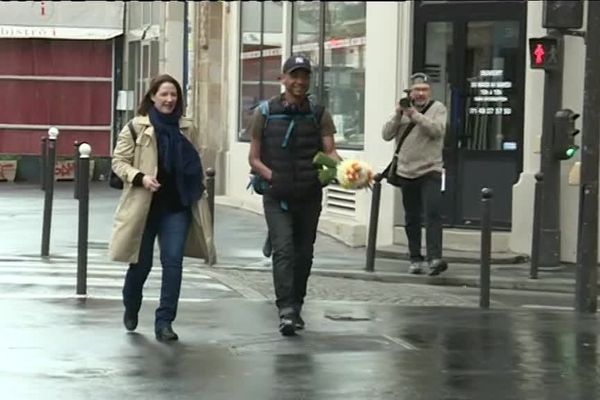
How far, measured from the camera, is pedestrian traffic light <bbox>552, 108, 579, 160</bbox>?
1253cm

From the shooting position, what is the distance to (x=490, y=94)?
15055 mm

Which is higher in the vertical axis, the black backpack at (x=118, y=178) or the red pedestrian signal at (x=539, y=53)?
the red pedestrian signal at (x=539, y=53)

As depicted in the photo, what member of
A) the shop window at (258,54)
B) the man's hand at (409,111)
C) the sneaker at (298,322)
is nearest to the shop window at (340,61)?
the shop window at (258,54)

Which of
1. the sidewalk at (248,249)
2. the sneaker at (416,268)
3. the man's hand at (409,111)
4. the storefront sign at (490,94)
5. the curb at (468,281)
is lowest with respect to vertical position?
the curb at (468,281)

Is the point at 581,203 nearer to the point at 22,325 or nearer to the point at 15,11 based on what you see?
the point at 22,325

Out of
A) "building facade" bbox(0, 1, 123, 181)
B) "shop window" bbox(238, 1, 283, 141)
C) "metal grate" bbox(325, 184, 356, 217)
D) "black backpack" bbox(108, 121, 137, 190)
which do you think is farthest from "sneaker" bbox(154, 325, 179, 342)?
"building facade" bbox(0, 1, 123, 181)

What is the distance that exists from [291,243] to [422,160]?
14.0ft

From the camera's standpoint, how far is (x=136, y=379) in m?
7.08

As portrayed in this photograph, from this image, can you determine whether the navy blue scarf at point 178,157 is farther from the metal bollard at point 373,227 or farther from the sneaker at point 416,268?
the sneaker at point 416,268

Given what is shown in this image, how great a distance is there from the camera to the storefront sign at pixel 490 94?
49.3ft

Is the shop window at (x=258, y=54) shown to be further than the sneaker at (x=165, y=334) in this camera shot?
Yes

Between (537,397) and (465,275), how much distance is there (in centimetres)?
629

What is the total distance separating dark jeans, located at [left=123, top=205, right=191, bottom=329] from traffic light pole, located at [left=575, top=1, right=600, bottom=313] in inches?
146

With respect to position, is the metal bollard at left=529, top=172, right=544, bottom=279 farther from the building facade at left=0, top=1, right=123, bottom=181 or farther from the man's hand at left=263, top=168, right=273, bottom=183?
the building facade at left=0, top=1, right=123, bottom=181
